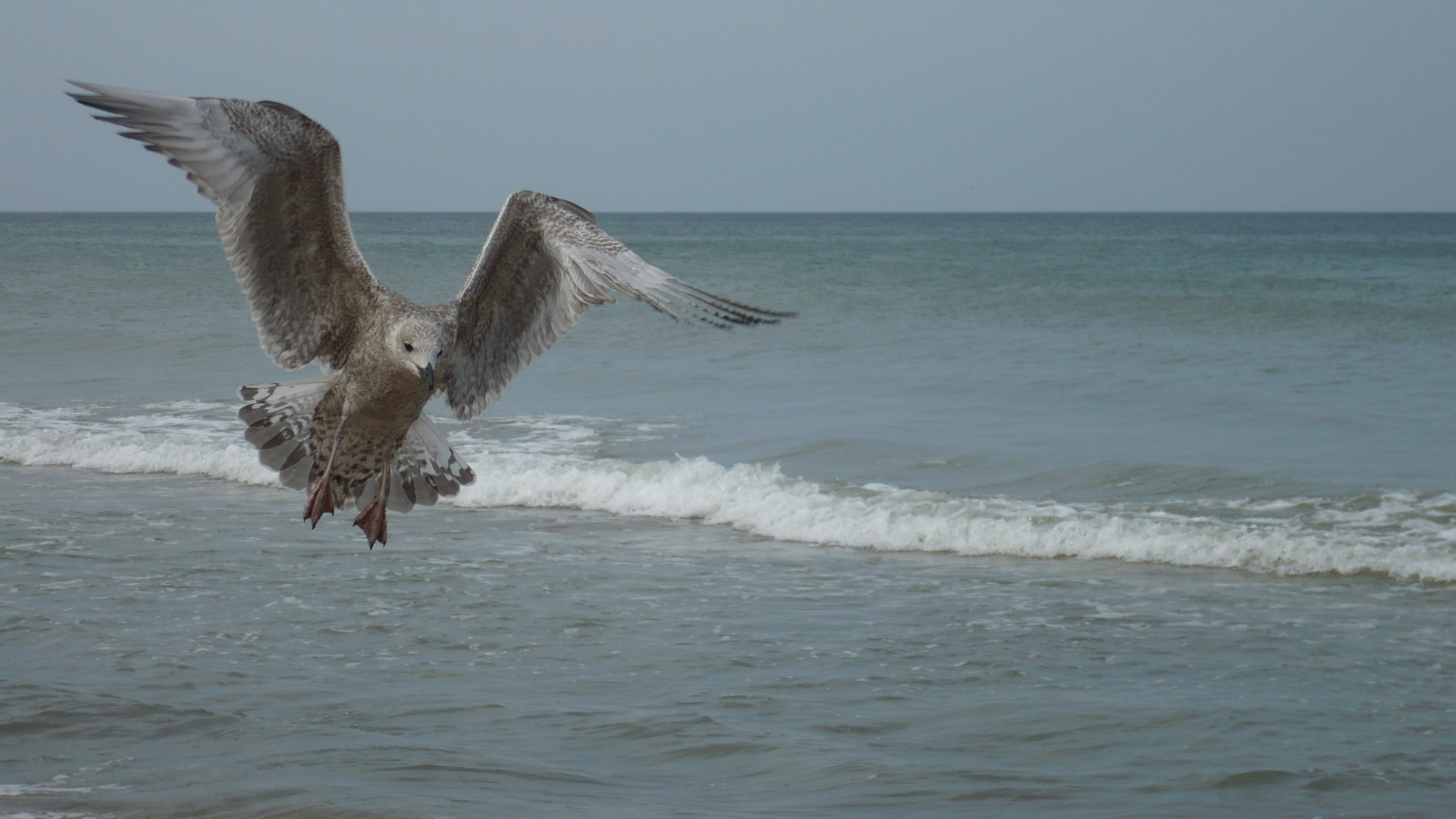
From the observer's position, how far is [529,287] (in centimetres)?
557

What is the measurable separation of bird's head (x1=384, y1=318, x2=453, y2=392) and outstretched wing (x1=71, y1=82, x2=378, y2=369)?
0.37 metres

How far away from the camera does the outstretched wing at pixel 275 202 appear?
4660 millimetres

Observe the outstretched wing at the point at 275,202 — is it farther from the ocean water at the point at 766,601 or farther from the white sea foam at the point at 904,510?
the white sea foam at the point at 904,510

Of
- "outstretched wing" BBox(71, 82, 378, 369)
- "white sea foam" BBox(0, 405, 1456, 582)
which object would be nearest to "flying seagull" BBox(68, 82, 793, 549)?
"outstretched wing" BBox(71, 82, 378, 369)

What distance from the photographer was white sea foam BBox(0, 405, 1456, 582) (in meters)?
8.34

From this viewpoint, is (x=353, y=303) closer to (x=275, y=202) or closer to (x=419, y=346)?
(x=275, y=202)

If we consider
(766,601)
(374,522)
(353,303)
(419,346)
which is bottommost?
(766,601)

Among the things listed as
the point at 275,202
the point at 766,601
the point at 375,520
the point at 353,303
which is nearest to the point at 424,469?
the point at 375,520

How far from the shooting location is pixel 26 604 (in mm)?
6887

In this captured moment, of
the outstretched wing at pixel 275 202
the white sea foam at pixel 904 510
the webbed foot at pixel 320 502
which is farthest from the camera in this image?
the white sea foam at pixel 904 510

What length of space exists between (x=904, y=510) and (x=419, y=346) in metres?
5.10

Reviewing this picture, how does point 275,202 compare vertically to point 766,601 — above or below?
above

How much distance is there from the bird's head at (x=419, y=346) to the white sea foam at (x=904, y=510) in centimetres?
437

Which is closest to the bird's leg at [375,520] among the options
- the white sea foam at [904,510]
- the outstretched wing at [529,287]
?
the outstretched wing at [529,287]
